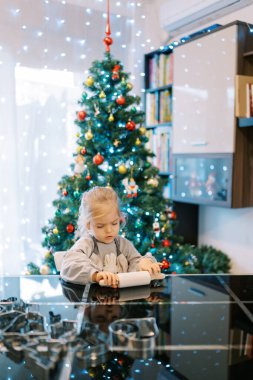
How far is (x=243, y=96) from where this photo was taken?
2.58m

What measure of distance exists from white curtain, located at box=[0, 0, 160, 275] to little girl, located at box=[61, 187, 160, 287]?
72.1 inches

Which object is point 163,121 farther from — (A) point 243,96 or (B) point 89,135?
(B) point 89,135

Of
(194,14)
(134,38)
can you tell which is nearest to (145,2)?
(134,38)

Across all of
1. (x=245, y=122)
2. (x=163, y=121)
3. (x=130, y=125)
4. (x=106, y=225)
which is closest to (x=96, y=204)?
(x=106, y=225)

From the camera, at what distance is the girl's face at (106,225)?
4.43ft

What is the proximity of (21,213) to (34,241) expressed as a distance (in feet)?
0.92

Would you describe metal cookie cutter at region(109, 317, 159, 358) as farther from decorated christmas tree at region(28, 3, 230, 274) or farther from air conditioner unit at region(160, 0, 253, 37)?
air conditioner unit at region(160, 0, 253, 37)

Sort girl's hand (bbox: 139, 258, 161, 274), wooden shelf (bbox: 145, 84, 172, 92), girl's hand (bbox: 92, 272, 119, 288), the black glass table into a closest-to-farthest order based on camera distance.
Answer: the black glass table, girl's hand (bbox: 92, 272, 119, 288), girl's hand (bbox: 139, 258, 161, 274), wooden shelf (bbox: 145, 84, 172, 92)

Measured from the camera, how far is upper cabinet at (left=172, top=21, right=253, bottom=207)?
102 inches

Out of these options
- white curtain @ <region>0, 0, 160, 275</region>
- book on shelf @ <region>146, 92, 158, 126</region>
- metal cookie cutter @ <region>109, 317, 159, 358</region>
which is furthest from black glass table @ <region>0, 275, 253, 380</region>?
book on shelf @ <region>146, 92, 158, 126</region>

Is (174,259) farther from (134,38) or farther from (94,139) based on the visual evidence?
(134,38)

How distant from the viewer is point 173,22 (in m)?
3.35

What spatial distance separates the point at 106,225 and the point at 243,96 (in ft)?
5.63

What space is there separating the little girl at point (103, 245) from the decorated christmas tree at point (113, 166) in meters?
1.00
